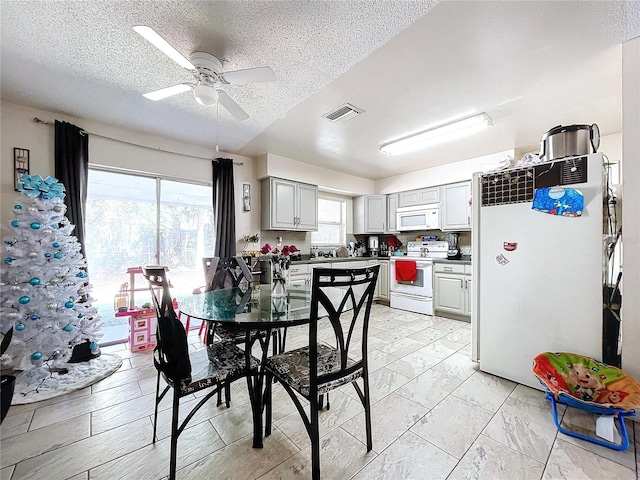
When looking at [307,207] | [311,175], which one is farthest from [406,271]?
[311,175]

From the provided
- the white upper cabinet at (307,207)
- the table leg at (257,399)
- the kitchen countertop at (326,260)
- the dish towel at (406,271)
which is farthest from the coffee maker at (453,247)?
the table leg at (257,399)

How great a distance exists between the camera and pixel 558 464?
1.41m

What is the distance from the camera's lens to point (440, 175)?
4629mm

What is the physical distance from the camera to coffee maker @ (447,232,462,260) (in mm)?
4398

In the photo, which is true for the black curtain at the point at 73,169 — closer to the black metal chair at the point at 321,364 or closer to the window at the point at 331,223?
the black metal chair at the point at 321,364

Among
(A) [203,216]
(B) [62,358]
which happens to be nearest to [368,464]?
(B) [62,358]

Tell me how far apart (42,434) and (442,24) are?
3.60m

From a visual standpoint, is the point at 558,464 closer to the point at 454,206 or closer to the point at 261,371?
the point at 261,371

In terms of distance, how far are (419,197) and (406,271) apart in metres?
1.45

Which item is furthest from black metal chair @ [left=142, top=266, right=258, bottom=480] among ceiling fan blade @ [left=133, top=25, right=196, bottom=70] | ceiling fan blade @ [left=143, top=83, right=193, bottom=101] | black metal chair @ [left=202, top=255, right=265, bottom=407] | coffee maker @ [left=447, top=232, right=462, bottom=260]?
coffee maker @ [left=447, top=232, right=462, bottom=260]

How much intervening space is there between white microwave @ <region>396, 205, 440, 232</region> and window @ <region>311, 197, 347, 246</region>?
1.21 meters

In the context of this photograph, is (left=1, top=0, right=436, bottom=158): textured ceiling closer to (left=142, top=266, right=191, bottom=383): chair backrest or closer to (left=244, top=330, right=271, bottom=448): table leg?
(left=142, top=266, right=191, bottom=383): chair backrest

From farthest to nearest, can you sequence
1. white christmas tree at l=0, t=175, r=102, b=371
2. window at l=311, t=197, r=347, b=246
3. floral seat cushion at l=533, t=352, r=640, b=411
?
window at l=311, t=197, r=347, b=246 → white christmas tree at l=0, t=175, r=102, b=371 → floral seat cushion at l=533, t=352, r=640, b=411

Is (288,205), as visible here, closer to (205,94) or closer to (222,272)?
(222,272)
